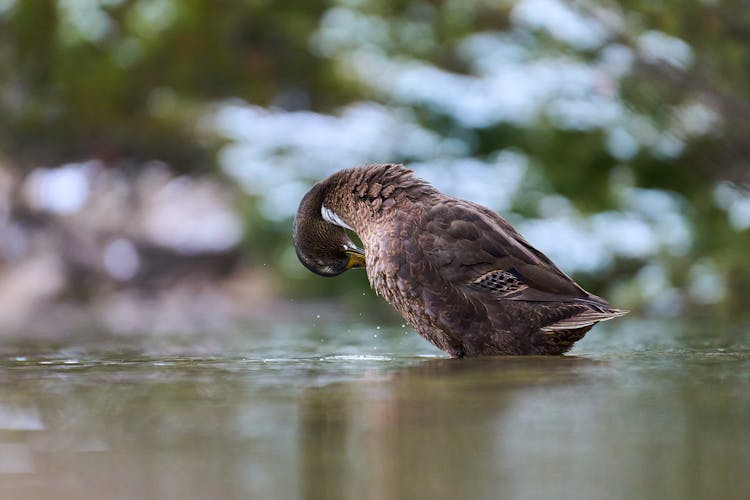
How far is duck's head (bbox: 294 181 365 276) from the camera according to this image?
183 inches

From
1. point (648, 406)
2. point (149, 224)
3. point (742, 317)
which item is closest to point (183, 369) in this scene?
point (648, 406)

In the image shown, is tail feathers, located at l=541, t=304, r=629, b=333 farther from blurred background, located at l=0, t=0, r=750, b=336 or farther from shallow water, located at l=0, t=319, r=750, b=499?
blurred background, located at l=0, t=0, r=750, b=336

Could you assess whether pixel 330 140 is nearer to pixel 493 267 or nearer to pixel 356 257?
pixel 356 257

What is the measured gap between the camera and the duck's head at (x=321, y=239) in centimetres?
464

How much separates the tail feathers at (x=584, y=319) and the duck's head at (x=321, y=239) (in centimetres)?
104

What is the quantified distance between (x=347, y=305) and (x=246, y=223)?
1260mm

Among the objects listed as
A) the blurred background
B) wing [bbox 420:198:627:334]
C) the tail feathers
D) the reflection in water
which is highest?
the blurred background

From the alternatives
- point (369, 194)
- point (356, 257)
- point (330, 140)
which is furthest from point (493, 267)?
point (330, 140)

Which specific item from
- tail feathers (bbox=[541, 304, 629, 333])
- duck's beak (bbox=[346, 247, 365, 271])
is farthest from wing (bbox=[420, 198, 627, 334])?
duck's beak (bbox=[346, 247, 365, 271])

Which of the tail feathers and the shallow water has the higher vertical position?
the tail feathers

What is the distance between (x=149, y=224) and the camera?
1163 centimetres

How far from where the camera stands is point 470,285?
4.09 m

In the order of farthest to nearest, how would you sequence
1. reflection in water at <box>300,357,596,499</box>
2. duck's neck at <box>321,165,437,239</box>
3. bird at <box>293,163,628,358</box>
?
duck's neck at <box>321,165,437,239</box> → bird at <box>293,163,628,358</box> → reflection in water at <box>300,357,596,499</box>

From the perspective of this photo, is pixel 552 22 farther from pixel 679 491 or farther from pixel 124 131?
pixel 679 491
